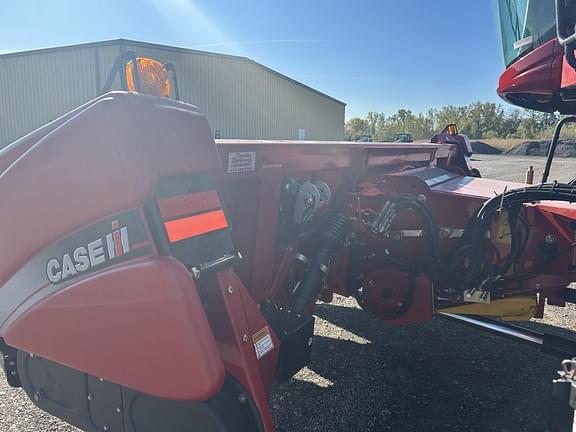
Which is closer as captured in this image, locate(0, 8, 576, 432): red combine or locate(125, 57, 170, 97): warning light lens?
locate(0, 8, 576, 432): red combine

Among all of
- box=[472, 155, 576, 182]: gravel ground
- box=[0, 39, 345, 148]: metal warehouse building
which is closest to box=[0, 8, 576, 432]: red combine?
box=[472, 155, 576, 182]: gravel ground

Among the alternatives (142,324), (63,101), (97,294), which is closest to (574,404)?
(142,324)

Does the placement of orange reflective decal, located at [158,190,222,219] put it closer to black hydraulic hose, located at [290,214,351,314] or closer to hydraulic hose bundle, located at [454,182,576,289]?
black hydraulic hose, located at [290,214,351,314]

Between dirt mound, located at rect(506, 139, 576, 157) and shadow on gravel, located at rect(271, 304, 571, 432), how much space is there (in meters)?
28.7

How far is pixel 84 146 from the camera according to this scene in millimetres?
1586

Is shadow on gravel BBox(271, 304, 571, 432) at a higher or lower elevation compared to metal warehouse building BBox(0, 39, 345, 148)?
lower

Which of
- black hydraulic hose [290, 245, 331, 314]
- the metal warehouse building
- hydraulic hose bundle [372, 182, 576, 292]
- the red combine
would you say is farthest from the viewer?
the metal warehouse building

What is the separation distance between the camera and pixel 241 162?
2088mm

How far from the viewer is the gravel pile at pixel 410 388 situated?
8.72 feet

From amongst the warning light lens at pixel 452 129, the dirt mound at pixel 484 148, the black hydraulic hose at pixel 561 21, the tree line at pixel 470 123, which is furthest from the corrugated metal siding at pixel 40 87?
the dirt mound at pixel 484 148

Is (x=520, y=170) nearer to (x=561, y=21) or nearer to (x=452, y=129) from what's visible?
(x=452, y=129)

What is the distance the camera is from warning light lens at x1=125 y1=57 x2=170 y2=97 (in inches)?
71.8

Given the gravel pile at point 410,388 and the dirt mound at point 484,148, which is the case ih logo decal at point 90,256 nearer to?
the gravel pile at point 410,388

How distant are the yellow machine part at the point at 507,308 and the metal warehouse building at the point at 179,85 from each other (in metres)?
16.1
